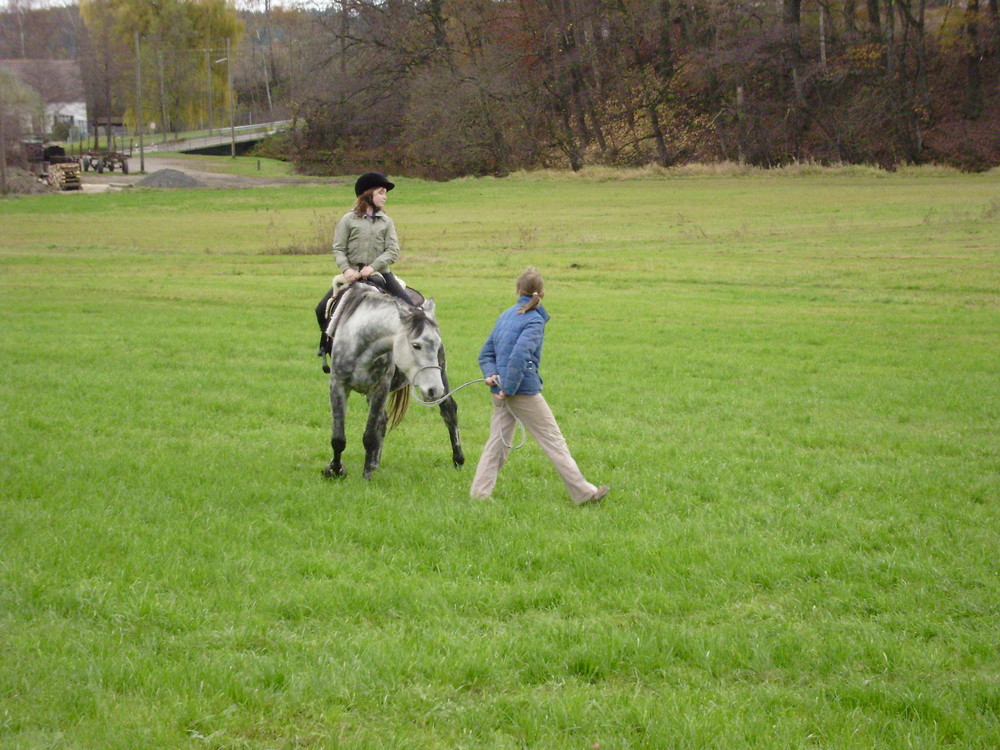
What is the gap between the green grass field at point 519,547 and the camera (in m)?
5.28

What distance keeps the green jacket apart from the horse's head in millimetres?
1346

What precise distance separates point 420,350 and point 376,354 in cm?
75

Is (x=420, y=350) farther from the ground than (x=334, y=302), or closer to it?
closer to it

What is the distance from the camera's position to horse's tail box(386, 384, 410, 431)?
10.7 m

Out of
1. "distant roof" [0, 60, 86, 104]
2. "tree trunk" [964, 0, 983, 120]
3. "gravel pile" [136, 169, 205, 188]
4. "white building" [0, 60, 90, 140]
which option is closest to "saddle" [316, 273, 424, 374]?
"gravel pile" [136, 169, 205, 188]

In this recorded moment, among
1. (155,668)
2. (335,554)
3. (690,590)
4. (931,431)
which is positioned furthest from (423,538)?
(931,431)

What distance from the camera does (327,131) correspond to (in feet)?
303

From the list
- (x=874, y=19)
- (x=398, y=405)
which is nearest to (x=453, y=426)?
(x=398, y=405)

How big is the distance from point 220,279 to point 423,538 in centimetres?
2182

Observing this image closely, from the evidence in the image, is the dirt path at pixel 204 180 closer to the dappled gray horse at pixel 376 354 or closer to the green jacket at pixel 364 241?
the green jacket at pixel 364 241

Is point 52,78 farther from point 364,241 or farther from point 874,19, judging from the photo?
point 364,241

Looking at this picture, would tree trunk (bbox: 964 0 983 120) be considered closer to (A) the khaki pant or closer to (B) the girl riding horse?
(B) the girl riding horse

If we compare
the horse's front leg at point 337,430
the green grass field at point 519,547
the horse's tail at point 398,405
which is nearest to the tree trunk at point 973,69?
the green grass field at point 519,547

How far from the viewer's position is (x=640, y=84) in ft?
259
